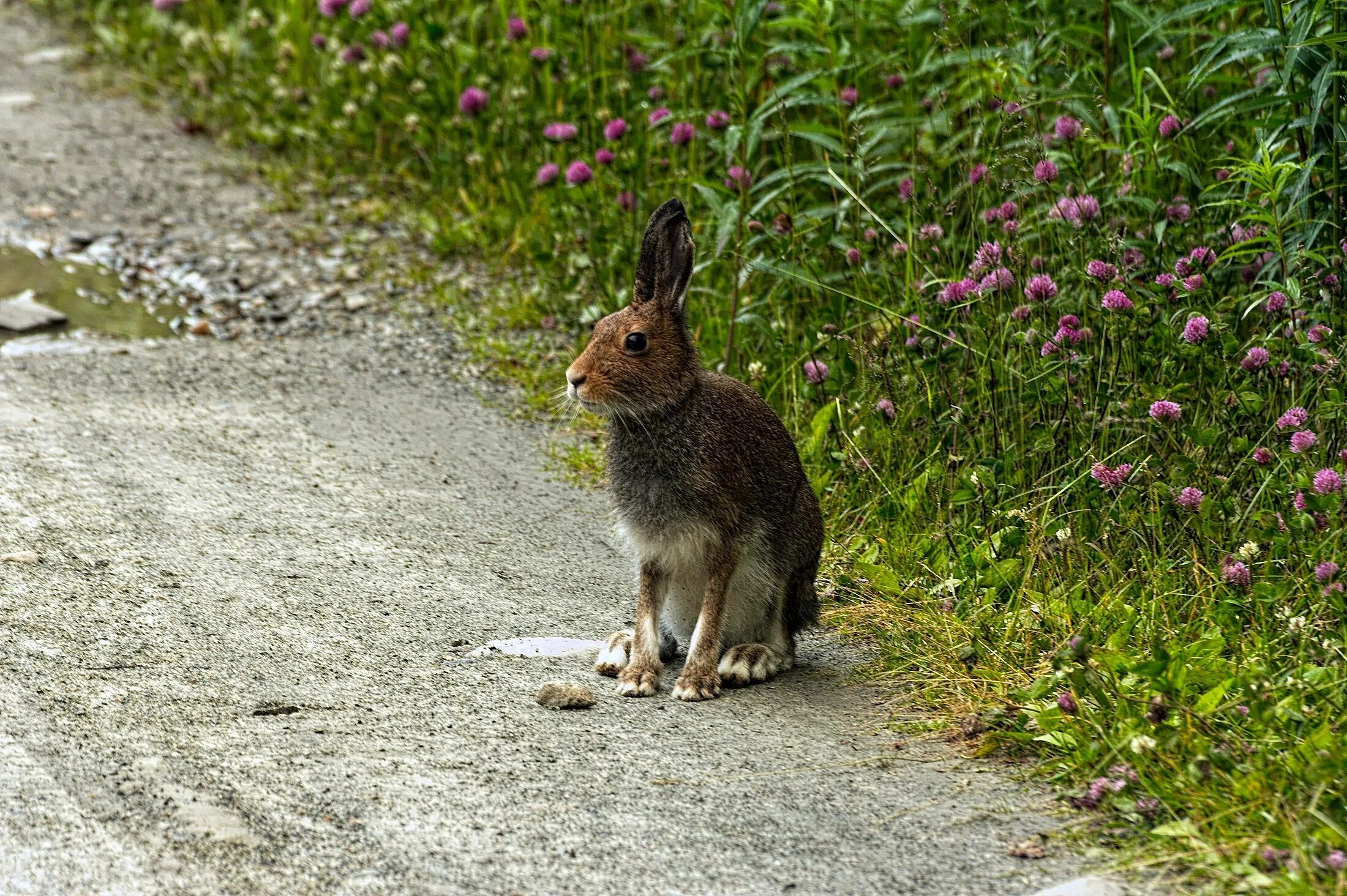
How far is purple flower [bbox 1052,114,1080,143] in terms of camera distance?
5371 millimetres

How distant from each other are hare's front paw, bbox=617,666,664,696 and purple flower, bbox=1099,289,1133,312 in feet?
5.56

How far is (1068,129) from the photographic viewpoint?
5375mm

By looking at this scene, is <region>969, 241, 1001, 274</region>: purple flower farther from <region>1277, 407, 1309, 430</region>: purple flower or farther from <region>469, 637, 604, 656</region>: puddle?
<region>469, 637, 604, 656</region>: puddle

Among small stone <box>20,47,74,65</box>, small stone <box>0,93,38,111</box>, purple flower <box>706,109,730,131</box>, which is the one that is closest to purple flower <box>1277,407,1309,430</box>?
purple flower <box>706,109,730,131</box>

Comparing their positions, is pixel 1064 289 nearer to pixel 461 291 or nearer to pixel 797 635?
pixel 797 635

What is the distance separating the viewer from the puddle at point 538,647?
15.2 ft

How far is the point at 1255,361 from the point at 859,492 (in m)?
1.44

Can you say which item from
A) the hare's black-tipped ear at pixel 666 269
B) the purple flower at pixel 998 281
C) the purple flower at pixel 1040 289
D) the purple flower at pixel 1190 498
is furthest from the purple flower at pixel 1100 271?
the hare's black-tipped ear at pixel 666 269

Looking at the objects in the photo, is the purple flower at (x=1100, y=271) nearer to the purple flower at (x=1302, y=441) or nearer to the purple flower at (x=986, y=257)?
the purple flower at (x=986, y=257)

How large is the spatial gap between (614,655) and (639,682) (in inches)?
7.0

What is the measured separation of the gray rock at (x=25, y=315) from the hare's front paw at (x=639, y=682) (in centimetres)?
395

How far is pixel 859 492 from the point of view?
5512 mm

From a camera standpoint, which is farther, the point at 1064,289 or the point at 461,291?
the point at 461,291

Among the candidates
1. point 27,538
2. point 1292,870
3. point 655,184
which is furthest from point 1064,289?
point 27,538
